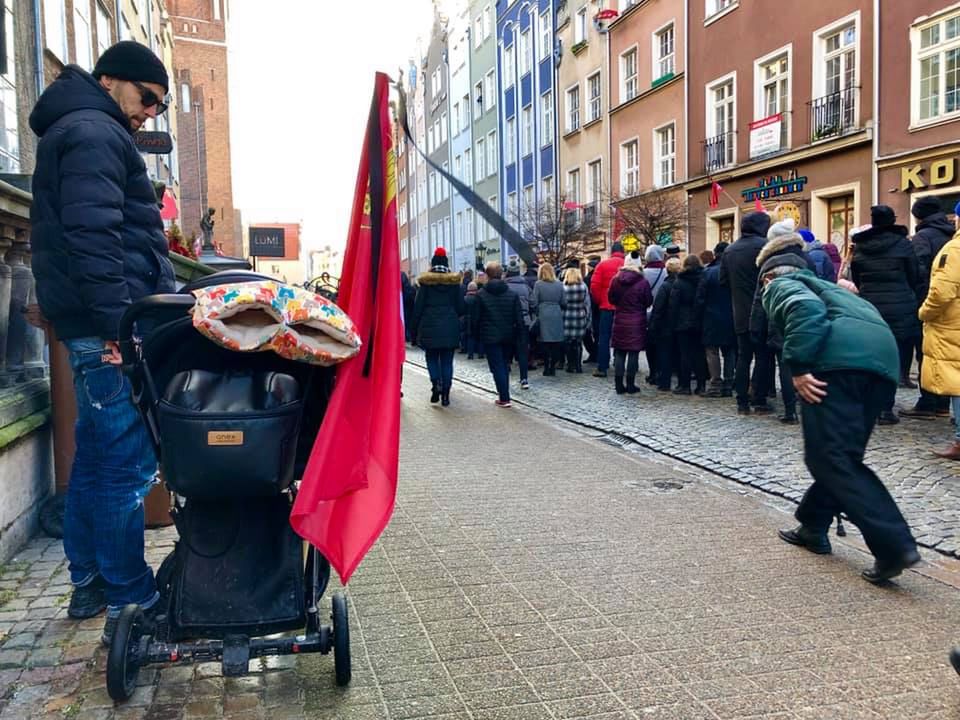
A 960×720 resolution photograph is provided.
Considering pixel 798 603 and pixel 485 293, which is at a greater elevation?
pixel 485 293

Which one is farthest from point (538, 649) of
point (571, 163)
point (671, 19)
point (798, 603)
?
point (571, 163)

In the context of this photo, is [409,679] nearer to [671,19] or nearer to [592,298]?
[592,298]

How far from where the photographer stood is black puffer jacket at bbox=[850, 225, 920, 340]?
8.59 metres

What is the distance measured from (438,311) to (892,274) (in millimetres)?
5444

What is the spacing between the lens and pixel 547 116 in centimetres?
3669

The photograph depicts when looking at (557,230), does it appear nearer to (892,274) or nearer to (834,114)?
(834,114)

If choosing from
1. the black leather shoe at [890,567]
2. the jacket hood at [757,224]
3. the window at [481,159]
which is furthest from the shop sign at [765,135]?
the window at [481,159]

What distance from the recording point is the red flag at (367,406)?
9.79 ft

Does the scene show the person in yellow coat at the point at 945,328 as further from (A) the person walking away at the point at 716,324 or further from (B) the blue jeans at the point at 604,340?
(B) the blue jeans at the point at 604,340

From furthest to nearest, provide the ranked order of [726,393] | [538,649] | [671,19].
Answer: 1. [671,19]
2. [726,393]
3. [538,649]

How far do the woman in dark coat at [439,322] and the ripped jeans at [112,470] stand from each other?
7683 millimetres

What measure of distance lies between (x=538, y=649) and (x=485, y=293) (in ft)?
28.7

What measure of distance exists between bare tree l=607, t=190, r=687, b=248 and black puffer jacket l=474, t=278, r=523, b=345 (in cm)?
1108

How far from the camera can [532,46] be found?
1489 inches
